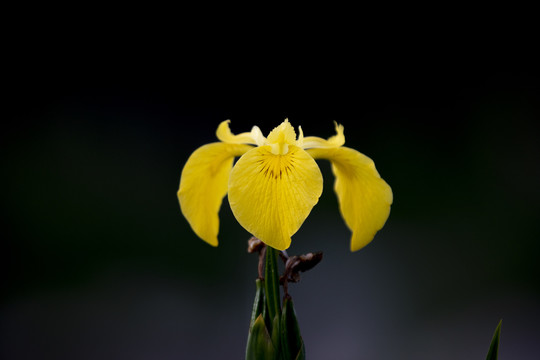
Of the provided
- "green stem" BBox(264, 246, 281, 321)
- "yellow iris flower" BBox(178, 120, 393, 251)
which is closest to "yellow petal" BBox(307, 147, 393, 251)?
"yellow iris flower" BBox(178, 120, 393, 251)

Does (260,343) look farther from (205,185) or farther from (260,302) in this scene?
(205,185)

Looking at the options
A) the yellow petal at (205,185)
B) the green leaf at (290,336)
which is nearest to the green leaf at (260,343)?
the green leaf at (290,336)

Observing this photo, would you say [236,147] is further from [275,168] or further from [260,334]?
[260,334]

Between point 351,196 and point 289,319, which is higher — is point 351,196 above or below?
above

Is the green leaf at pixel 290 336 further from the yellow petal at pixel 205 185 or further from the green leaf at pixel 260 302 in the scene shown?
the yellow petal at pixel 205 185

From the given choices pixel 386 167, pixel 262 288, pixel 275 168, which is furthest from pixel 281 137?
pixel 386 167

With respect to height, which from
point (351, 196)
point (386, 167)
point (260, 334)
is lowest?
point (260, 334)
